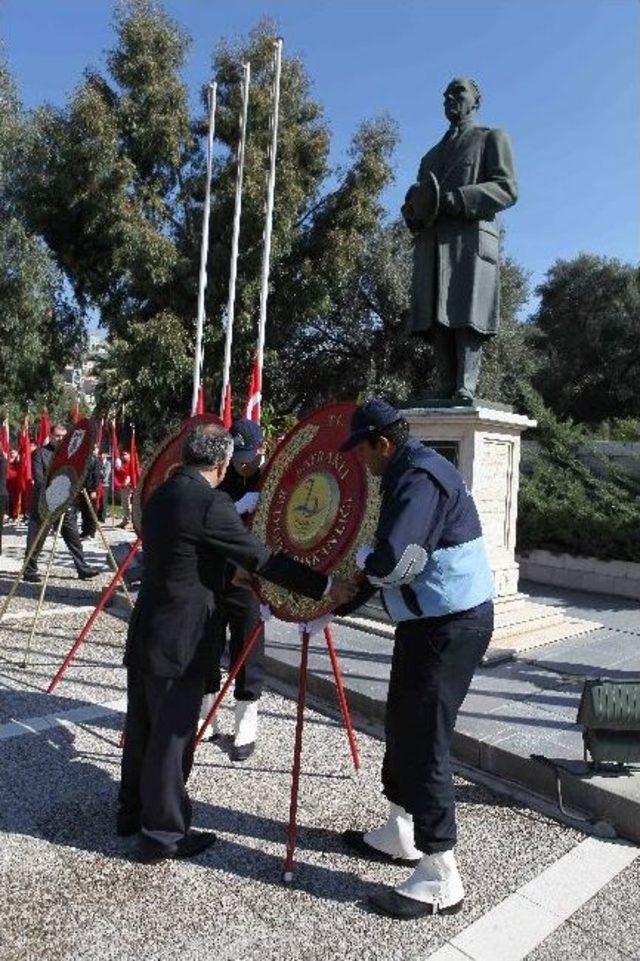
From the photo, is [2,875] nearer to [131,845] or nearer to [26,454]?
[131,845]

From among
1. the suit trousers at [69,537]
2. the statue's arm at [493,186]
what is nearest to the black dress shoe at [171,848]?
the statue's arm at [493,186]

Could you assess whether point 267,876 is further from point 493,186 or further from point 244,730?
point 493,186

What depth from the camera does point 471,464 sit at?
6.30 metres

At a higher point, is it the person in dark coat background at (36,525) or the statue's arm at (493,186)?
the statue's arm at (493,186)

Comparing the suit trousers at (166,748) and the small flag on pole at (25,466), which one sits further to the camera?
the small flag on pole at (25,466)

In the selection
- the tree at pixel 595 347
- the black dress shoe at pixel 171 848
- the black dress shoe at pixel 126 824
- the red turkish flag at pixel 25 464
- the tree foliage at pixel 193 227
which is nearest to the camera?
the black dress shoe at pixel 171 848

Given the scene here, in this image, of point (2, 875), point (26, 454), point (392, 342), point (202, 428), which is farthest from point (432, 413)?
point (392, 342)

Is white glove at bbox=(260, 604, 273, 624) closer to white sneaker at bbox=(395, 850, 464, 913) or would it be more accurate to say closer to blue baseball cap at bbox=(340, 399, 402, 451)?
blue baseball cap at bbox=(340, 399, 402, 451)

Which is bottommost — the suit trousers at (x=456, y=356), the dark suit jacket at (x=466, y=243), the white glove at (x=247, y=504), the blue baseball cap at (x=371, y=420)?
the white glove at (x=247, y=504)

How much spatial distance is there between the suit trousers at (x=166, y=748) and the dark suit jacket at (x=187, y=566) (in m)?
0.09

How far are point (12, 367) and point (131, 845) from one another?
20193 millimetres

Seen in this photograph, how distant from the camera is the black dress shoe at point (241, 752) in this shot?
13.5 feet

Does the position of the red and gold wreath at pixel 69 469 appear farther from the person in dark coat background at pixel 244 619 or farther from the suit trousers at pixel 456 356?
the suit trousers at pixel 456 356

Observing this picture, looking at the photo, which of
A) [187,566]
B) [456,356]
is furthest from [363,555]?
[456,356]
